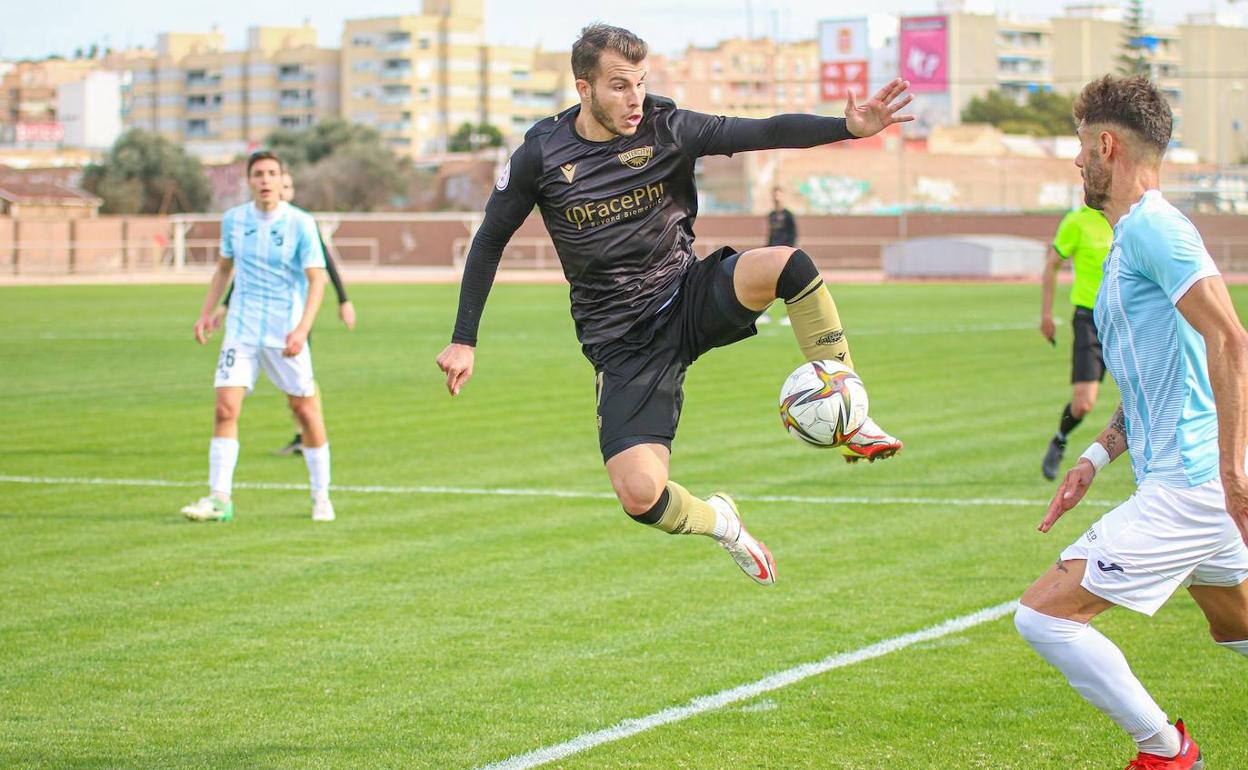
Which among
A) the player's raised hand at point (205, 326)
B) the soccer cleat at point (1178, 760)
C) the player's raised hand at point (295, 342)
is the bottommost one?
the soccer cleat at point (1178, 760)

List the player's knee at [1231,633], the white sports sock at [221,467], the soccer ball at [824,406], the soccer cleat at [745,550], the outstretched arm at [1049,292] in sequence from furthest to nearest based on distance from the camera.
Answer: the outstretched arm at [1049,292]
the white sports sock at [221,467]
the soccer cleat at [745,550]
the soccer ball at [824,406]
the player's knee at [1231,633]

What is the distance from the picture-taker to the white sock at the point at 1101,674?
16.4 feet

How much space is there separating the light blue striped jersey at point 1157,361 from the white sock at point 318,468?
286 inches

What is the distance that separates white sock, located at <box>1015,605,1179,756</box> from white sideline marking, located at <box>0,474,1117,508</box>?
633 cm

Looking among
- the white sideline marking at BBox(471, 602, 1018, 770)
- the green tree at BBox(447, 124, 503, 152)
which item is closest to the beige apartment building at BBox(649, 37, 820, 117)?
the green tree at BBox(447, 124, 503, 152)

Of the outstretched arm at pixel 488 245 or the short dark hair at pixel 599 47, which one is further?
the outstretched arm at pixel 488 245

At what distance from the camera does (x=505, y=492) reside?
12.2 meters

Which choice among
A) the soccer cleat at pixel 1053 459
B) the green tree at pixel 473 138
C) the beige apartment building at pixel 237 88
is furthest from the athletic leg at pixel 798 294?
the beige apartment building at pixel 237 88

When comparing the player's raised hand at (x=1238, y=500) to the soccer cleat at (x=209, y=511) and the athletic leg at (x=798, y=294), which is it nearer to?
the athletic leg at (x=798, y=294)

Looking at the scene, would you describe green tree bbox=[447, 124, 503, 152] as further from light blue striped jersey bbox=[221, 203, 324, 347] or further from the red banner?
light blue striped jersey bbox=[221, 203, 324, 347]

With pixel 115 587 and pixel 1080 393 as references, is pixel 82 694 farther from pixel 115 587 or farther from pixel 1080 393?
pixel 1080 393

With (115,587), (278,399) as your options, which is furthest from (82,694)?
(278,399)

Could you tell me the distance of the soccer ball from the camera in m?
5.95

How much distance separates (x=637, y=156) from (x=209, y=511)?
5.81 metres
